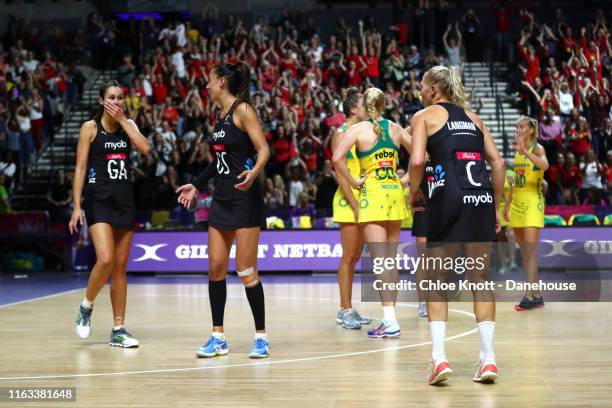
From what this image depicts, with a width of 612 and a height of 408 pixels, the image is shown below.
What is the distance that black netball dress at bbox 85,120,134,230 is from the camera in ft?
27.8

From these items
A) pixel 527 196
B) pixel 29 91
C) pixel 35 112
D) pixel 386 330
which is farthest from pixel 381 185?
pixel 29 91

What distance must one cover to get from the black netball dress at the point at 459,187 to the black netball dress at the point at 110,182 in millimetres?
3119

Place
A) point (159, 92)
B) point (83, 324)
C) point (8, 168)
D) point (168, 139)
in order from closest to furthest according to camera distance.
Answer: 1. point (83, 324)
2. point (168, 139)
3. point (8, 168)
4. point (159, 92)

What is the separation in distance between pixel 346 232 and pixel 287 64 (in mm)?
13008

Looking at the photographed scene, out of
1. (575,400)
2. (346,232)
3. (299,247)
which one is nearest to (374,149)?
(346,232)

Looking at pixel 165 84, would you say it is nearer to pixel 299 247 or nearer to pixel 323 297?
pixel 299 247

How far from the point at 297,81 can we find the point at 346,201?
1282 cm

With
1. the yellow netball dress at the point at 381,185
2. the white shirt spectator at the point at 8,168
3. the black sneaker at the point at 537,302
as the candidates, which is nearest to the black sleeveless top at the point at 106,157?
the yellow netball dress at the point at 381,185

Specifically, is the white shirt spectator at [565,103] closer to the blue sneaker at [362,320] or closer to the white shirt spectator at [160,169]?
the white shirt spectator at [160,169]

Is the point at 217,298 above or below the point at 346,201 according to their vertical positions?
below

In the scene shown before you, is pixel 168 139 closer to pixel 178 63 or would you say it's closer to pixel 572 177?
pixel 178 63

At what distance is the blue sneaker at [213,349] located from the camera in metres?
7.77

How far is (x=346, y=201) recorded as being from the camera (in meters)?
9.34

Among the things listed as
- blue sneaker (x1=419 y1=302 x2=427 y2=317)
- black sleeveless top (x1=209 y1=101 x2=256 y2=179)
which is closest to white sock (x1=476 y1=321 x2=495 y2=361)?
black sleeveless top (x1=209 y1=101 x2=256 y2=179)
